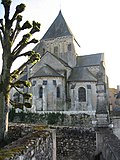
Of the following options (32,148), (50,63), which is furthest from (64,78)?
(32,148)

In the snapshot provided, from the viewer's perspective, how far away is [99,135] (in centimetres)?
871

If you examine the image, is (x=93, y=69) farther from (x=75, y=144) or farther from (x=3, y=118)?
(x=3, y=118)

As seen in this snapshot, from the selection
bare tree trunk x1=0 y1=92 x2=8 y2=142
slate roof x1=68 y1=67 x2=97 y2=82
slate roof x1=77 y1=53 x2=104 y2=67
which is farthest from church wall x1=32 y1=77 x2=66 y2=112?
bare tree trunk x1=0 y1=92 x2=8 y2=142

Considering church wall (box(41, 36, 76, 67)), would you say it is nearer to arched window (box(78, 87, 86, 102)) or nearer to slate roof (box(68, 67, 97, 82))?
slate roof (box(68, 67, 97, 82))

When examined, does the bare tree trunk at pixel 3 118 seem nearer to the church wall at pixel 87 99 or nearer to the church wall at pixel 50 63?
the church wall at pixel 87 99

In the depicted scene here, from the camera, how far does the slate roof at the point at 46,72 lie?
2852 centimetres

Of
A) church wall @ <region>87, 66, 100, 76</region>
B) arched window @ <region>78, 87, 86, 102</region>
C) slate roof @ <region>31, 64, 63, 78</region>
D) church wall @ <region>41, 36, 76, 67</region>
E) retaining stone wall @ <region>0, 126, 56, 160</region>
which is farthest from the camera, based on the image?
church wall @ <region>41, 36, 76, 67</region>

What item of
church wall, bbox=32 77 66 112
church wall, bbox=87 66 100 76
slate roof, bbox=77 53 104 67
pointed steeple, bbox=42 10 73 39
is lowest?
church wall, bbox=32 77 66 112

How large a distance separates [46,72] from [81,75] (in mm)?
5200

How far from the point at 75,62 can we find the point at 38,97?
380 inches

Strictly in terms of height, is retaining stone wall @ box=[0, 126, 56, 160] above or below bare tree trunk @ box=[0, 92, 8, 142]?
below

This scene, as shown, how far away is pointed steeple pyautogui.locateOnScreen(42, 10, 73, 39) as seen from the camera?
3581 cm

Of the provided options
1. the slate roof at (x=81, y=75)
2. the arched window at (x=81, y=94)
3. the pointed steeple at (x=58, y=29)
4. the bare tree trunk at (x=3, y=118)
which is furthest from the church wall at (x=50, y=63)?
the bare tree trunk at (x=3, y=118)

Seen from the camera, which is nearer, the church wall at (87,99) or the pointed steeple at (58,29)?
the church wall at (87,99)
